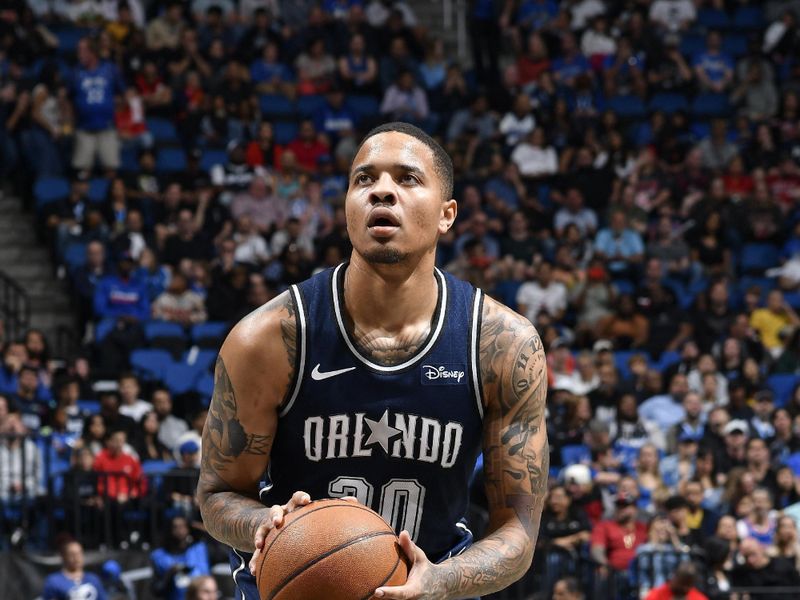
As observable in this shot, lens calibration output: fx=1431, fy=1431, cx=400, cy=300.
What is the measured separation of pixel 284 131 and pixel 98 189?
2811mm

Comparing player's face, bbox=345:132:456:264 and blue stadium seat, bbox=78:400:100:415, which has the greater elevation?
player's face, bbox=345:132:456:264

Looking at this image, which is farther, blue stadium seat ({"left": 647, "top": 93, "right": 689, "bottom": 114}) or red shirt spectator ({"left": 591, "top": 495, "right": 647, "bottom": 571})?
blue stadium seat ({"left": 647, "top": 93, "right": 689, "bottom": 114})

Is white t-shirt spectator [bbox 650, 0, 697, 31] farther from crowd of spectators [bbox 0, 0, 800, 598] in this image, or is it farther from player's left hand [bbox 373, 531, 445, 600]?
player's left hand [bbox 373, 531, 445, 600]

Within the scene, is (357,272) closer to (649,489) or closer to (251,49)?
(649,489)

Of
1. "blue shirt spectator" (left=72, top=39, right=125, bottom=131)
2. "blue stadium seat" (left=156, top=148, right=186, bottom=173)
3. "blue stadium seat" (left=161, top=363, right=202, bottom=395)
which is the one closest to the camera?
"blue stadium seat" (left=161, top=363, right=202, bottom=395)

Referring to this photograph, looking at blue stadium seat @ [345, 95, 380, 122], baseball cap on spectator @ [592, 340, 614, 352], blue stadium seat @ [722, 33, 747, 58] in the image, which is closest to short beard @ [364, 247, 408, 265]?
baseball cap on spectator @ [592, 340, 614, 352]

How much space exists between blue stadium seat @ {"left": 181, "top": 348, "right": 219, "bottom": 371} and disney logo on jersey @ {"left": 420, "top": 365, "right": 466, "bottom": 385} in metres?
9.90

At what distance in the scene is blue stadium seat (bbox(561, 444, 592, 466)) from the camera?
13.2m

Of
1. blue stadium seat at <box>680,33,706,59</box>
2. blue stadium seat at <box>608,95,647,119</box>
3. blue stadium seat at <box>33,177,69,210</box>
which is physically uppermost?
blue stadium seat at <box>680,33,706,59</box>

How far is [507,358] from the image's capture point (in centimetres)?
439

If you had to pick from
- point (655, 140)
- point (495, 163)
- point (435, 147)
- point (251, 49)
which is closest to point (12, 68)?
point (251, 49)

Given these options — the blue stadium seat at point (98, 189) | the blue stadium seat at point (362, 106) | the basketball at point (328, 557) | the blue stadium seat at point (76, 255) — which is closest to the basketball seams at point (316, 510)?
the basketball at point (328, 557)

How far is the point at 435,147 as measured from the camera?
441 cm

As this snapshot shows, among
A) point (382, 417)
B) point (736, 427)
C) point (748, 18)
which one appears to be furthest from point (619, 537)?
point (748, 18)
